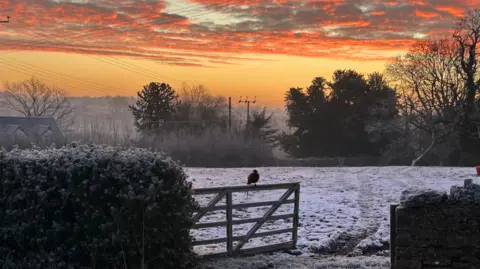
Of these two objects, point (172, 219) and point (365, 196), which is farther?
point (365, 196)

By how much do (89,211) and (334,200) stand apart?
11.7 meters

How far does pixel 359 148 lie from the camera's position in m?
48.2

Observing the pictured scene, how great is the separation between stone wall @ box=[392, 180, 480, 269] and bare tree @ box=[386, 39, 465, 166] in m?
33.6

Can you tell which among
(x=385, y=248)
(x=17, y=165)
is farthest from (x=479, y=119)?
(x=17, y=165)

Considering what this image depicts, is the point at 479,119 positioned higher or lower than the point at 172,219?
higher

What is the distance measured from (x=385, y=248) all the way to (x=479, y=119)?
1250 inches

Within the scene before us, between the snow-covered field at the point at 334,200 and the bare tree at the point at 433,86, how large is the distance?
48.0 feet

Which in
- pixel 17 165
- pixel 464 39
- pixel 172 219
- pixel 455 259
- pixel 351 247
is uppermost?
pixel 464 39

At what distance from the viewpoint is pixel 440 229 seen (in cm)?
634

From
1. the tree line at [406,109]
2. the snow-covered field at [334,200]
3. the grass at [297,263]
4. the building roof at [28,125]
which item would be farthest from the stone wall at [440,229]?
the building roof at [28,125]

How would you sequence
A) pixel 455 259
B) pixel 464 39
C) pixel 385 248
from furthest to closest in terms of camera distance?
pixel 464 39
pixel 385 248
pixel 455 259

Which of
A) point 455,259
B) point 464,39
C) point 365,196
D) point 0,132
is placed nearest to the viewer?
point 455,259

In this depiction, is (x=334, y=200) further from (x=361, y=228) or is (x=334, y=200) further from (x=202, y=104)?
(x=202, y=104)

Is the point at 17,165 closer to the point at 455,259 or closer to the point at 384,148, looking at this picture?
the point at 455,259
